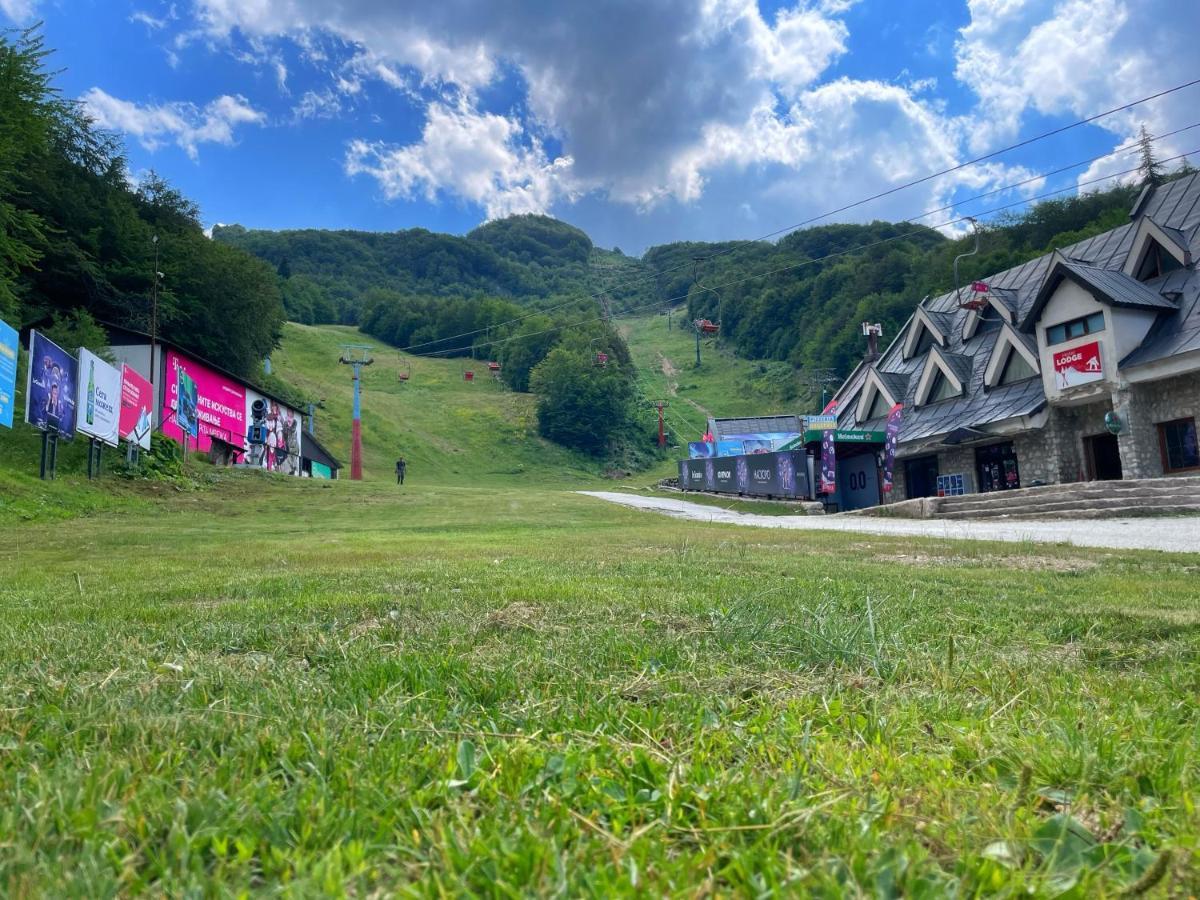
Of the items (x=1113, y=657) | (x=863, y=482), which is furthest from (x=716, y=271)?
(x=1113, y=657)

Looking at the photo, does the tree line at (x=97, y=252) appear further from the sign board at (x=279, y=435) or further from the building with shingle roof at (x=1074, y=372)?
the building with shingle roof at (x=1074, y=372)

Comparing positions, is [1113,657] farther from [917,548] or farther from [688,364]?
[688,364]

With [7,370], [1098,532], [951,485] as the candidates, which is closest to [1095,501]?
[1098,532]

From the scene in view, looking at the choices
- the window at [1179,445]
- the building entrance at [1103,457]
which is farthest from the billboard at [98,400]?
the window at [1179,445]

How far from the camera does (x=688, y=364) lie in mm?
111750

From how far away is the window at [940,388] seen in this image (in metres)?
27.4

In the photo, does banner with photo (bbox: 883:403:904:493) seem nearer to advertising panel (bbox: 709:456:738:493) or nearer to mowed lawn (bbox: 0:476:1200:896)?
advertising panel (bbox: 709:456:738:493)

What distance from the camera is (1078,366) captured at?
21016 millimetres

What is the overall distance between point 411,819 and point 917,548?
32.3ft

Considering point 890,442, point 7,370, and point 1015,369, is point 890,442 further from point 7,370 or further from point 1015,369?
point 7,370

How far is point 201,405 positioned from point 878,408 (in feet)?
114

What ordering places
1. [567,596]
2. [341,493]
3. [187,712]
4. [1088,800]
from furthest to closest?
[341,493] → [567,596] → [187,712] → [1088,800]

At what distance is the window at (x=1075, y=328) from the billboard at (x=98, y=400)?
31.1 metres

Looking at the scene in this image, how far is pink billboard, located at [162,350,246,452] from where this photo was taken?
33062 mm
